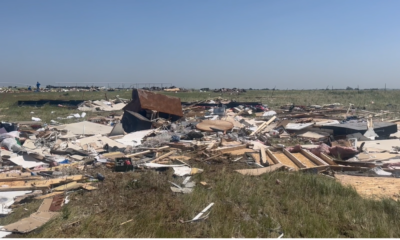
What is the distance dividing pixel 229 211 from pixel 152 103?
9.97m

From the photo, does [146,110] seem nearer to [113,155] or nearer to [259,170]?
[113,155]

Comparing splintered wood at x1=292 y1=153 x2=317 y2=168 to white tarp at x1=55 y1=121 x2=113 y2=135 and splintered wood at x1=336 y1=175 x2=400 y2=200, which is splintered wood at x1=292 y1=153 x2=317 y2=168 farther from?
white tarp at x1=55 y1=121 x2=113 y2=135

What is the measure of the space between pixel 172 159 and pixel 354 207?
4070 mm

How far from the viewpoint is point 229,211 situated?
4.52 meters

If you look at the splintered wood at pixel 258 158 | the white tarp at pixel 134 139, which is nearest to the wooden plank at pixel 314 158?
the splintered wood at pixel 258 158

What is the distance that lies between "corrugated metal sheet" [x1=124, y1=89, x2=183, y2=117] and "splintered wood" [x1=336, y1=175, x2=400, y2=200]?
8.85m

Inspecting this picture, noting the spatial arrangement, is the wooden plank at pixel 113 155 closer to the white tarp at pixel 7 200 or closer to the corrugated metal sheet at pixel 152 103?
the white tarp at pixel 7 200

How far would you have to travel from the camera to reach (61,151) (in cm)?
859

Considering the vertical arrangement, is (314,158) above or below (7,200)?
above

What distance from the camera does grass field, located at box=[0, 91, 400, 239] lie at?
12.8 ft

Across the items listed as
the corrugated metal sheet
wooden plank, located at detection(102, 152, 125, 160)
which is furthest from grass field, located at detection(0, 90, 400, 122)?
wooden plank, located at detection(102, 152, 125, 160)

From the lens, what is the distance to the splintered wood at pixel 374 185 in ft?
18.1

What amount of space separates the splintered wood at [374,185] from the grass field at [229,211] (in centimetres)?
46

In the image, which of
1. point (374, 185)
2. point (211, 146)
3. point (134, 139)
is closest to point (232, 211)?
point (374, 185)
